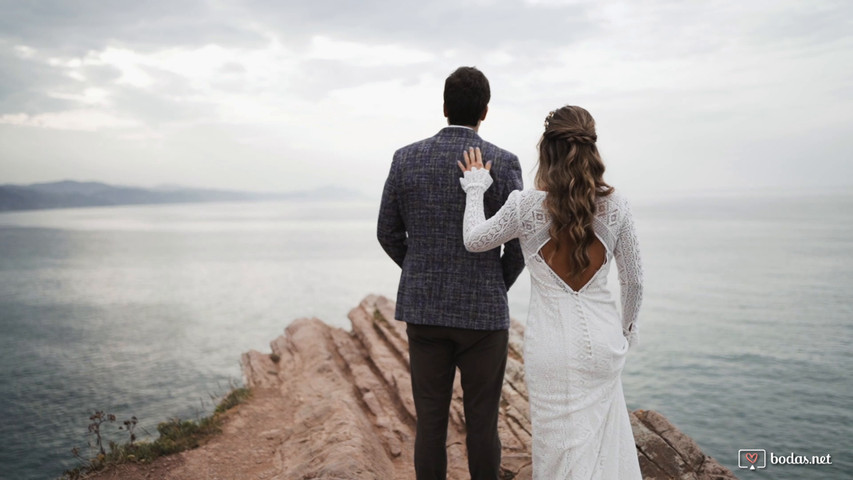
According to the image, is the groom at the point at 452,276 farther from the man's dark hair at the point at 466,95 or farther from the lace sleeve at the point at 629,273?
the lace sleeve at the point at 629,273

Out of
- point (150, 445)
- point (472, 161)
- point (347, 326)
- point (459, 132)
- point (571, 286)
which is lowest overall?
point (347, 326)

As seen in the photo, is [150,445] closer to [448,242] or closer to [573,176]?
[448,242]

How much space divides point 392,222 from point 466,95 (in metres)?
1.00

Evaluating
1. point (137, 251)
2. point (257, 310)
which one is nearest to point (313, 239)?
point (137, 251)

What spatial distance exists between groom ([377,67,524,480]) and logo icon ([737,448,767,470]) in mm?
7696

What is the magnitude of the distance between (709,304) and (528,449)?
28.7m

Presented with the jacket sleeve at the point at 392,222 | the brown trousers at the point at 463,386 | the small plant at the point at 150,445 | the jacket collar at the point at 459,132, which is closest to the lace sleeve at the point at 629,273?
the brown trousers at the point at 463,386

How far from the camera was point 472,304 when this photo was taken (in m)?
3.83

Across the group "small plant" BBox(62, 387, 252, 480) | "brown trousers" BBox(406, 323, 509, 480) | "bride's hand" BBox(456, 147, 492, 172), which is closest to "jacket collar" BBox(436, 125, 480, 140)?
"bride's hand" BBox(456, 147, 492, 172)

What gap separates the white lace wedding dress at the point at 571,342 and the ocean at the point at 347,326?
24.9 ft

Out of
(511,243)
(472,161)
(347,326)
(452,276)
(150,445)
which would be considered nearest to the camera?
(472,161)

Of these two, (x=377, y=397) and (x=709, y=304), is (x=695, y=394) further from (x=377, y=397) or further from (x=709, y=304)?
(x=709, y=304)

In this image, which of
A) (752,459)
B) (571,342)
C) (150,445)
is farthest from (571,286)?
(752,459)

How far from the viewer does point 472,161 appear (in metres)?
3.76
